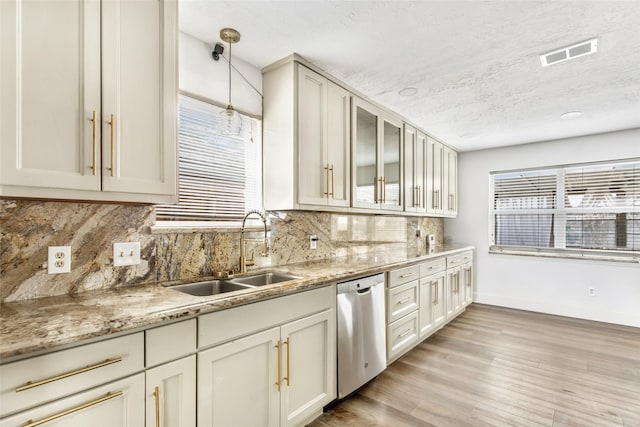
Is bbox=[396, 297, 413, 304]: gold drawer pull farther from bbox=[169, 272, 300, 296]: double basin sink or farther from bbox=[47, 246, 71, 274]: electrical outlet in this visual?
bbox=[47, 246, 71, 274]: electrical outlet

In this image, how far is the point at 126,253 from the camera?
5.68 feet

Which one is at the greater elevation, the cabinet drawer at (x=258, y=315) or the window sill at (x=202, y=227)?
the window sill at (x=202, y=227)

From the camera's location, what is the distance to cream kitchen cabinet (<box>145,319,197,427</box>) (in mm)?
1236

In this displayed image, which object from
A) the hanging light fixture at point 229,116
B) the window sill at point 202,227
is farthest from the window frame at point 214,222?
the hanging light fixture at point 229,116

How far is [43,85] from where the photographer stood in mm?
1219

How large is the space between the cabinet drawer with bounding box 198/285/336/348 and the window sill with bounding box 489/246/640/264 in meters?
3.88

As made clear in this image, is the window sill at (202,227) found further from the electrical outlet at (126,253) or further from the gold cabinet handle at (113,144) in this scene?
the gold cabinet handle at (113,144)

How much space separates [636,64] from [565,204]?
2.53 meters

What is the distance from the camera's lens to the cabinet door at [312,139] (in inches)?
93.4

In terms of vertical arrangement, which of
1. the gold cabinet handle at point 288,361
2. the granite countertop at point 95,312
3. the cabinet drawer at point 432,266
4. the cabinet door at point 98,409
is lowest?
the gold cabinet handle at point 288,361

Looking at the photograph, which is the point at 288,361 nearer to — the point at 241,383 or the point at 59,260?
the point at 241,383

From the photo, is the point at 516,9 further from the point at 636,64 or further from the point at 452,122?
the point at 452,122

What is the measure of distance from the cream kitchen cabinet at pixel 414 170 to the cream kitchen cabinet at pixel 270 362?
1.96m

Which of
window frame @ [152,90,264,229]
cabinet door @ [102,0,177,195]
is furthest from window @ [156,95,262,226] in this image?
cabinet door @ [102,0,177,195]
